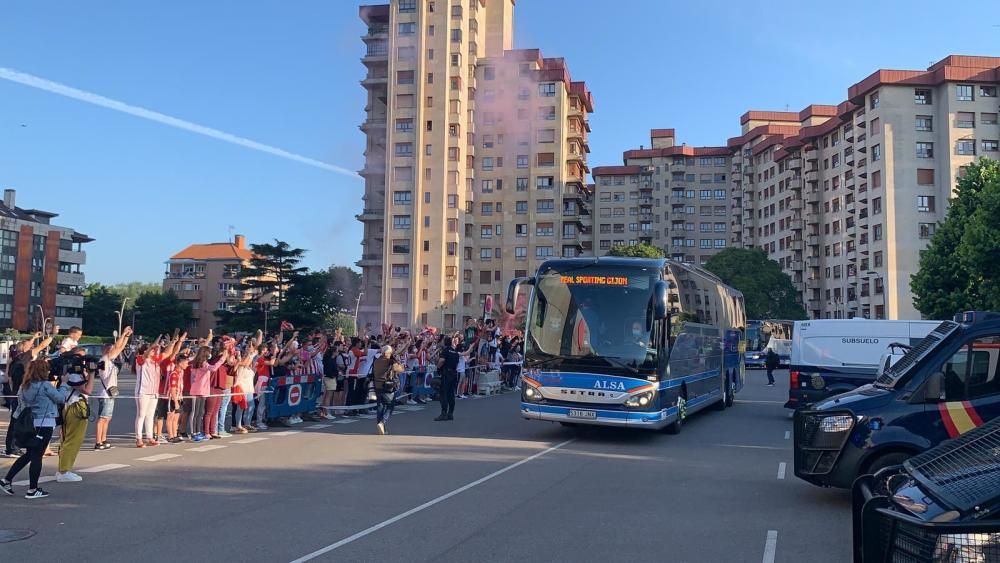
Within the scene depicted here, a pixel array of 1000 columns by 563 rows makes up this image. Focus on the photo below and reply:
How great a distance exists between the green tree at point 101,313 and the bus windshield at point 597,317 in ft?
327

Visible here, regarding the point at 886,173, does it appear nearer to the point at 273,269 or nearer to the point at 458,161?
the point at 458,161

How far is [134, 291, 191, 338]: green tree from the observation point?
96.2 metres

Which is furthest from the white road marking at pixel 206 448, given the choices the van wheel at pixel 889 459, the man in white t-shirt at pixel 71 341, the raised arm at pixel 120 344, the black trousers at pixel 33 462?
the van wheel at pixel 889 459

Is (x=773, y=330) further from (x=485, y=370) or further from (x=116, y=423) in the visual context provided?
(x=116, y=423)

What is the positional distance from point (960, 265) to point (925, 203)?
3606cm

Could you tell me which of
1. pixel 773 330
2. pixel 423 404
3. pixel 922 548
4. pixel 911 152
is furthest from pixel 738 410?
pixel 911 152

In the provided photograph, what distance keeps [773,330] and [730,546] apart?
54.4 metres

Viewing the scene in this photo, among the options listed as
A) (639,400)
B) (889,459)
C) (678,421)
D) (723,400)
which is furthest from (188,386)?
(723,400)

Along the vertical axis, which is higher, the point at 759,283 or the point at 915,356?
the point at 759,283

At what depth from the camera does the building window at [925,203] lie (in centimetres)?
6906

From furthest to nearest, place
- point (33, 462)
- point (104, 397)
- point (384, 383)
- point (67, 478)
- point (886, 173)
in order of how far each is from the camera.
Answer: point (886, 173)
point (384, 383)
point (104, 397)
point (67, 478)
point (33, 462)

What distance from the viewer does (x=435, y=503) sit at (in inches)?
351

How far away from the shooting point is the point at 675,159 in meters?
112

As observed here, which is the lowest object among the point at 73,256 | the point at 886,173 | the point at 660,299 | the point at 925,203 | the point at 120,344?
the point at 120,344
